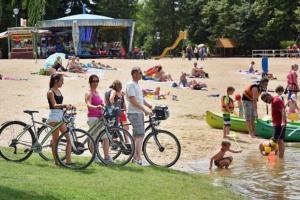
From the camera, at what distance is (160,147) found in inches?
412

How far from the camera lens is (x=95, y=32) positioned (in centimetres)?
4956

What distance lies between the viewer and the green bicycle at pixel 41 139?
9.67 meters

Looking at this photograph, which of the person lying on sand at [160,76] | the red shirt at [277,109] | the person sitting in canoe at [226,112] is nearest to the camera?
the red shirt at [277,109]

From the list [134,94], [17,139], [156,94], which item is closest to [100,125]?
[134,94]

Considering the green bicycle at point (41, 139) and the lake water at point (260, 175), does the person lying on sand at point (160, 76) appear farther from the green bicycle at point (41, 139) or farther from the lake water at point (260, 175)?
the green bicycle at point (41, 139)

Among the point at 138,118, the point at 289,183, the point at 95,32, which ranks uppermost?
the point at 95,32

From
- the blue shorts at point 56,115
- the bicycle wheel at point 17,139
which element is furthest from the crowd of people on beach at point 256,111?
the bicycle wheel at point 17,139

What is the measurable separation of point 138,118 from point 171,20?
73.1 metres

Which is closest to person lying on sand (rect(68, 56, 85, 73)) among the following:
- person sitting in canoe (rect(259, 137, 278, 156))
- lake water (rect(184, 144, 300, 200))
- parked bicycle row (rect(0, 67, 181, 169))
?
lake water (rect(184, 144, 300, 200))

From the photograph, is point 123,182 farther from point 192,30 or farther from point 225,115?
point 192,30

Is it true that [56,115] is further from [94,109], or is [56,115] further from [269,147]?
[269,147]

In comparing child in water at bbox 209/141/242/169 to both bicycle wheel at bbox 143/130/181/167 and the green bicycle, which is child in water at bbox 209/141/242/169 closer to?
bicycle wheel at bbox 143/130/181/167

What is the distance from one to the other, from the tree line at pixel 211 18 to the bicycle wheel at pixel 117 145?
41.7 m

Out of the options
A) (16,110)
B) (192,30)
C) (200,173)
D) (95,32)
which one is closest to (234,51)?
(192,30)
